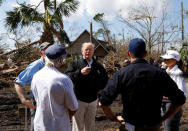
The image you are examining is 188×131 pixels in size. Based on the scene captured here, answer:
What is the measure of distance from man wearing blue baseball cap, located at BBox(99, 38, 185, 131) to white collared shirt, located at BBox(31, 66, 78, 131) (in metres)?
0.44

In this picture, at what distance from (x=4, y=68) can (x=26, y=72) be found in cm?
903

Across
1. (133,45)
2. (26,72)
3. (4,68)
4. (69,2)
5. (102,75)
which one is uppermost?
(69,2)

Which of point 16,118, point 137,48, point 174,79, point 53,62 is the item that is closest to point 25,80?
point 53,62

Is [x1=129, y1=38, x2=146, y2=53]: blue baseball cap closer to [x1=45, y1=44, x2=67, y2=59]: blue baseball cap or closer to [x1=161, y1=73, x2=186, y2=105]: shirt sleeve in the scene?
[x1=161, y1=73, x2=186, y2=105]: shirt sleeve

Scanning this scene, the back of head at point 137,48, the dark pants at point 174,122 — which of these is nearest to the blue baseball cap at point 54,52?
the back of head at point 137,48

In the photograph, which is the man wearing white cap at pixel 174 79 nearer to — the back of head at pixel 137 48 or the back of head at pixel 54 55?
the back of head at pixel 137 48

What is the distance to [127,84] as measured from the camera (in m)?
1.81

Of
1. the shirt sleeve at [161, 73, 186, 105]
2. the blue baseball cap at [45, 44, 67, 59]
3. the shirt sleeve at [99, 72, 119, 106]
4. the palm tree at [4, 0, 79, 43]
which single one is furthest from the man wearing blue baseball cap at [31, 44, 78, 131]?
the palm tree at [4, 0, 79, 43]

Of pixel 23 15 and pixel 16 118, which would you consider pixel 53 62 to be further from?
pixel 23 15

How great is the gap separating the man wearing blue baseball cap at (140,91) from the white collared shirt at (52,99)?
0.44 meters

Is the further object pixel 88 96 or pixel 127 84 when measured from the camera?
pixel 88 96

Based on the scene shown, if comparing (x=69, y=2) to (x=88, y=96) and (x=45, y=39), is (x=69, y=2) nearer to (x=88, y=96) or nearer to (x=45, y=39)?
(x=45, y=39)

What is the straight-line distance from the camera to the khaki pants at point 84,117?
11.0ft

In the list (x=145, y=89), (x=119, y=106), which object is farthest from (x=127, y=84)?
(x=119, y=106)
